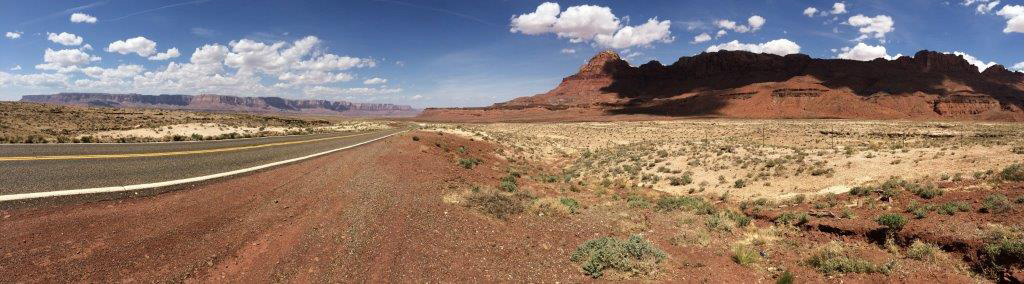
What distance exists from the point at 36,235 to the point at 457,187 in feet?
23.4

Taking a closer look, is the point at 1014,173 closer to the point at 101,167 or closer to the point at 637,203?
the point at 637,203

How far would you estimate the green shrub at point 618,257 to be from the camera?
21.9 ft

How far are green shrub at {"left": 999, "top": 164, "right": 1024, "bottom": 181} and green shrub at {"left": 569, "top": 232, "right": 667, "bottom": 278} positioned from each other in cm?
1070

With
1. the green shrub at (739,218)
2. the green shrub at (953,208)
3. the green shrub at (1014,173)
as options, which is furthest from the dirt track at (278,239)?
the green shrub at (1014,173)

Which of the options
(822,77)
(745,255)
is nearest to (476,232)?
(745,255)

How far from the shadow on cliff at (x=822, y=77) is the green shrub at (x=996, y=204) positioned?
127612 millimetres

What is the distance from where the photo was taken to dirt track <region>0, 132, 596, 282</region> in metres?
4.54

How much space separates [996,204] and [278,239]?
13.5 m

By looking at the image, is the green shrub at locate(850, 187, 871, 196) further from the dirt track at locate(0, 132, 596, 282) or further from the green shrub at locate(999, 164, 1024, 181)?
the dirt track at locate(0, 132, 596, 282)

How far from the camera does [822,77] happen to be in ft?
472

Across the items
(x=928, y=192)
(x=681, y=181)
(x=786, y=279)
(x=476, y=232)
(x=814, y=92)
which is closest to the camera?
(x=786, y=279)

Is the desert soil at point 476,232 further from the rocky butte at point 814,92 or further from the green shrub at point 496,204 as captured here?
the rocky butte at point 814,92

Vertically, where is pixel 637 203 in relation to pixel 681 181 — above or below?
above

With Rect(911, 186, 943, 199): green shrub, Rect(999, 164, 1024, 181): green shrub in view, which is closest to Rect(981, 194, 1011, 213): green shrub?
Rect(911, 186, 943, 199): green shrub
